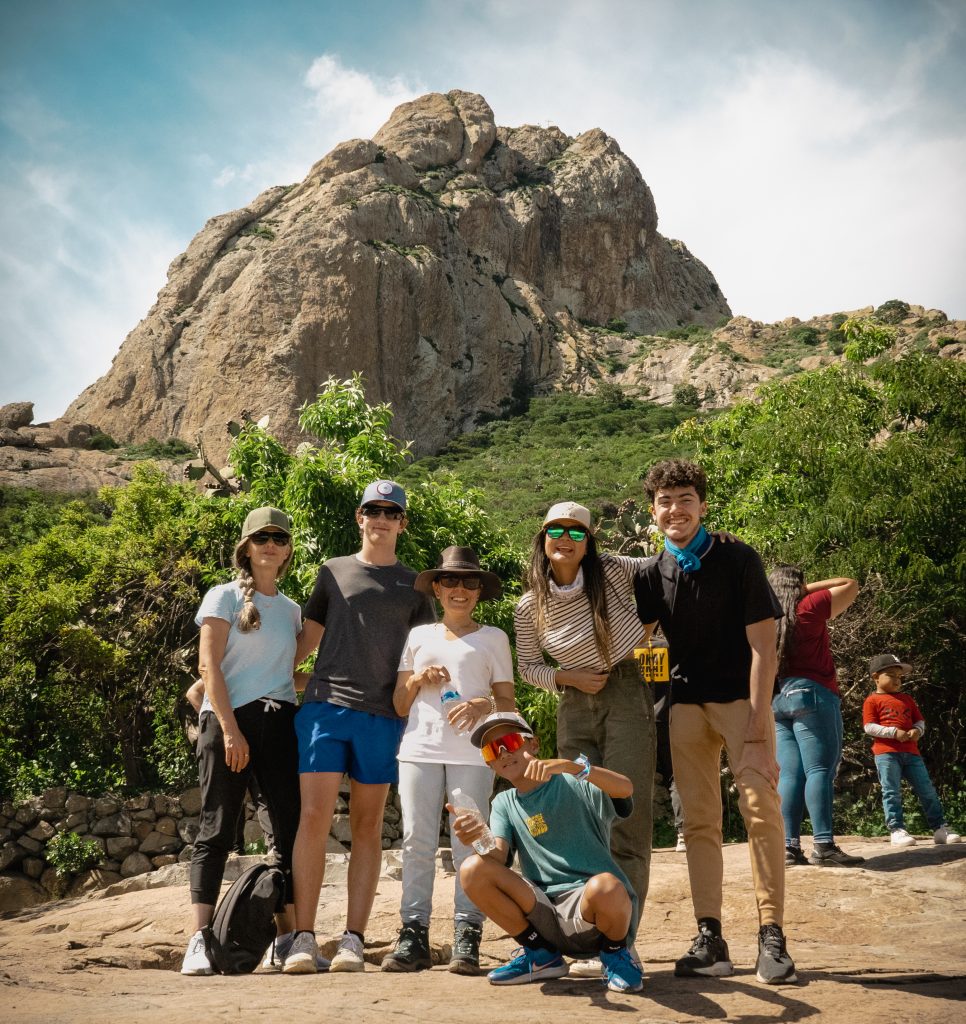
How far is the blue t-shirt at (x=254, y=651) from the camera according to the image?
4.41m

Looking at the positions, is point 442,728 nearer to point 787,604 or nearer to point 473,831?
point 473,831

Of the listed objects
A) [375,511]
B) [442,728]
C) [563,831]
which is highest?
[375,511]

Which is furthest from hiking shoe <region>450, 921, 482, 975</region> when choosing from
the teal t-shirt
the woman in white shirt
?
the teal t-shirt

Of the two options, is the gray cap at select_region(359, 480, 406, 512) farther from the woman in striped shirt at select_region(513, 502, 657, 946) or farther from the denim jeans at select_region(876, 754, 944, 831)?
the denim jeans at select_region(876, 754, 944, 831)

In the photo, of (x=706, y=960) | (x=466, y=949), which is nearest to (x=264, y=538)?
(x=466, y=949)

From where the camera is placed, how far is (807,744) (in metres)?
5.97

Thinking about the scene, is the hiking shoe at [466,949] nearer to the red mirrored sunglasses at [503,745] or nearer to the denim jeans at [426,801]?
the denim jeans at [426,801]

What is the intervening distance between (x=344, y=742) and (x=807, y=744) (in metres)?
3.06

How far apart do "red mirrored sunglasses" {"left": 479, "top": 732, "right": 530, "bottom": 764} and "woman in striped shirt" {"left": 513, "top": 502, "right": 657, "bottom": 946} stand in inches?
14.0

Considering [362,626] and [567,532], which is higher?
[567,532]

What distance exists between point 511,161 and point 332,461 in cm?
8730

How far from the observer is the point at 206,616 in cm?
441

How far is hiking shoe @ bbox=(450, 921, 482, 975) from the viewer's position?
375 cm

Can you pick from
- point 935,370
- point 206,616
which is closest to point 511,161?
point 935,370
